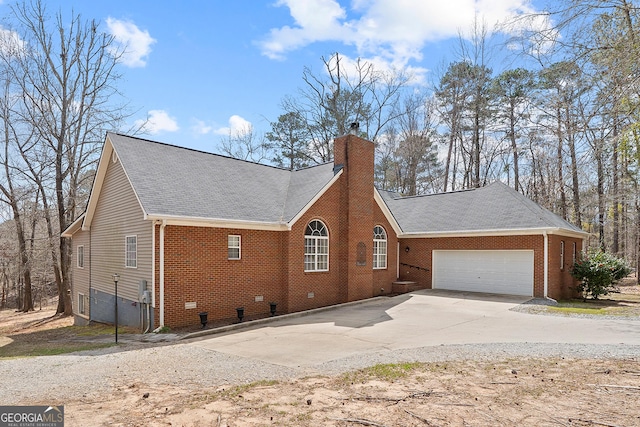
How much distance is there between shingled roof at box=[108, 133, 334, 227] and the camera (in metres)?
11.8

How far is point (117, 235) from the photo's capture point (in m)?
13.8

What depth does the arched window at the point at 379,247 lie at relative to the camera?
18031 mm

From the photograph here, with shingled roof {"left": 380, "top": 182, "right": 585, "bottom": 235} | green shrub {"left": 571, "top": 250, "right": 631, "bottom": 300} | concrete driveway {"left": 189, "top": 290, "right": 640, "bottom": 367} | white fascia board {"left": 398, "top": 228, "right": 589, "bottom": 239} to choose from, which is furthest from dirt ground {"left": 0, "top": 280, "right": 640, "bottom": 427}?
green shrub {"left": 571, "top": 250, "right": 631, "bottom": 300}

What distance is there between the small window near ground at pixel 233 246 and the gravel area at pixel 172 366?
4.05 meters

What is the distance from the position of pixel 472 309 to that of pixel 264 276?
727cm

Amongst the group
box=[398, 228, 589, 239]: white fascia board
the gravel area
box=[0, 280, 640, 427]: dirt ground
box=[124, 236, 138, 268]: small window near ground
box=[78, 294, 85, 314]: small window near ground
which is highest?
box=[398, 228, 589, 239]: white fascia board

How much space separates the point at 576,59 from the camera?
7.21m

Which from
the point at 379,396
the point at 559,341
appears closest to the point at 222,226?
the point at 379,396

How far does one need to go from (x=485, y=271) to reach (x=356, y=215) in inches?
263

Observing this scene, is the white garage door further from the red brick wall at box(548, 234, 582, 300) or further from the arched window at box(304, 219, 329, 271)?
the arched window at box(304, 219, 329, 271)

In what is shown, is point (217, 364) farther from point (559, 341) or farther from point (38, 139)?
point (38, 139)

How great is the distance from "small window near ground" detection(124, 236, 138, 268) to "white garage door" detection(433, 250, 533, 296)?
43.9 feet

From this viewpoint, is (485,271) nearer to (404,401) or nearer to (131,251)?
(404,401)

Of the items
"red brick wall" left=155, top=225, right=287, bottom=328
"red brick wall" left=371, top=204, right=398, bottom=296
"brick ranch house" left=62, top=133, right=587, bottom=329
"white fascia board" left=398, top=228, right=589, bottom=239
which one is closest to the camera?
"red brick wall" left=155, top=225, right=287, bottom=328
